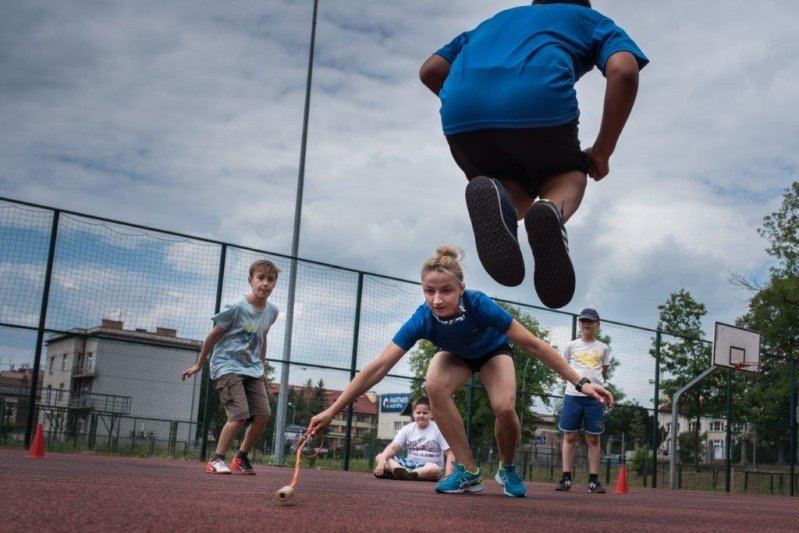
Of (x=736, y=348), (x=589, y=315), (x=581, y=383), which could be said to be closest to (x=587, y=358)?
(x=589, y=315)

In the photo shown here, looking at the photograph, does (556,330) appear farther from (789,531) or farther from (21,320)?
(789,531)

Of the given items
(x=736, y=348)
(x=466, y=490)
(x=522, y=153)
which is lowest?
(x=466, y=490)

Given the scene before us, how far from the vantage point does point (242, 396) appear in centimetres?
690

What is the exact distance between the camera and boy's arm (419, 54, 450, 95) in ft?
11.9

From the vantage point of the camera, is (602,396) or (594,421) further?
(594,421)

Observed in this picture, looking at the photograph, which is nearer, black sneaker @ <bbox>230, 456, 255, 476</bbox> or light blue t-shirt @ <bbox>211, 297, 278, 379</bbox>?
light blue t-shirt @ <bbox>211, 297, 278, 379</bbox>

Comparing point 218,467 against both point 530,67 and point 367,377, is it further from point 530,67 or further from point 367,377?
point 530,67

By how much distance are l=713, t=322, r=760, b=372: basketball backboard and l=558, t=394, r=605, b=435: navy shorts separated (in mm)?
7707

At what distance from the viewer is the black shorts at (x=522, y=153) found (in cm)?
318

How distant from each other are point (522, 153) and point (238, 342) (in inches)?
166

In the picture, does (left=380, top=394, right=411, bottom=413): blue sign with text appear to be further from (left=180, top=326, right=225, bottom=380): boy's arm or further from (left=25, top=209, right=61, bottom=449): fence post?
(left=180, top=326, right=225, bottom=380): boy's arm

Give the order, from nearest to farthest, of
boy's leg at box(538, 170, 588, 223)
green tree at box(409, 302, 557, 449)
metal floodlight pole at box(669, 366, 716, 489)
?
1. boy's leg at box(538, 170, 588, 223)
2. green tree at box(409, 302, 557, 449)
3. metal floodlight pole at box(669, 366, 716, 489)

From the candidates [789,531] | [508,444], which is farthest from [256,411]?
[789,531]

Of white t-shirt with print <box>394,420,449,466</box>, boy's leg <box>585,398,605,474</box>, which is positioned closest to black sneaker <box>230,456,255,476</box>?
white t-shirt with print <box>394,420,449,466</box>
